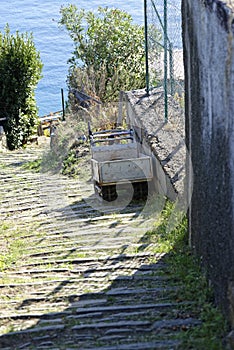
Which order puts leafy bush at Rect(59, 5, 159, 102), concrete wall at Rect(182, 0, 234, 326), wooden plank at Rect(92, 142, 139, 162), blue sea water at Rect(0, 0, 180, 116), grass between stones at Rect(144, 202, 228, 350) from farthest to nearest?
blue sea water at Rect(0, 0, 180, 116) → leafy bush at Rect(59, 5, 159, 102) → wooden plank at Rect(92, 142, 139, 162) → grass between stones at Rect(144, 202, 228, 350) → concrete wall at Rect(182, 0, 234, 326)

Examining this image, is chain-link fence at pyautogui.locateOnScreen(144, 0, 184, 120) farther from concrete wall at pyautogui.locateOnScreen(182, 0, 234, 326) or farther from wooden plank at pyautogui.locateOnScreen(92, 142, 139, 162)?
concrete wall at pyautogui.locateOnScreen(182, 0, 234, 326)

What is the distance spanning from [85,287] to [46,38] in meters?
37.1

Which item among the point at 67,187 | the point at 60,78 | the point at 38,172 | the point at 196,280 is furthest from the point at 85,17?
the point at 60,78

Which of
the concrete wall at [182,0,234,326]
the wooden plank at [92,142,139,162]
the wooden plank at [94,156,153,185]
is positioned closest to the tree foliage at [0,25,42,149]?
the wooden plank at [92,142,139,162]

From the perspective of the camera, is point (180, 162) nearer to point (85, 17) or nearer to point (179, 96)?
point (179, 96)

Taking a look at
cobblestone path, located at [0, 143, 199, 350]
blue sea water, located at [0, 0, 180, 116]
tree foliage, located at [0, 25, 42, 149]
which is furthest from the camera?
blue sea water, located at [0, 0, 180, 116]

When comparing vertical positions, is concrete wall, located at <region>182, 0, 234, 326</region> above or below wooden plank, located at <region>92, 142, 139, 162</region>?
above

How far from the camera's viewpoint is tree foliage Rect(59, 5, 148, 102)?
18.0 m

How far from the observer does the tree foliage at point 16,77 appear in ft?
67.9

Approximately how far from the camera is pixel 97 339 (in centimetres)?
494

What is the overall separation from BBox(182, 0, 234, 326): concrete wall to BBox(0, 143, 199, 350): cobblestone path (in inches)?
18.2

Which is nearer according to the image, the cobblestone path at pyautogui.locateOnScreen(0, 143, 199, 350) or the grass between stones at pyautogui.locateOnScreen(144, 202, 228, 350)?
the grass between stones at pyautogui.locateOnScreen(144, 202, 228, 350)

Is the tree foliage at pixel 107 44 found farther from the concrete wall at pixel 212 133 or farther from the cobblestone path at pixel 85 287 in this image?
the concrete wall at pixel 212 133

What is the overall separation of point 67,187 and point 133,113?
5.39 ft
